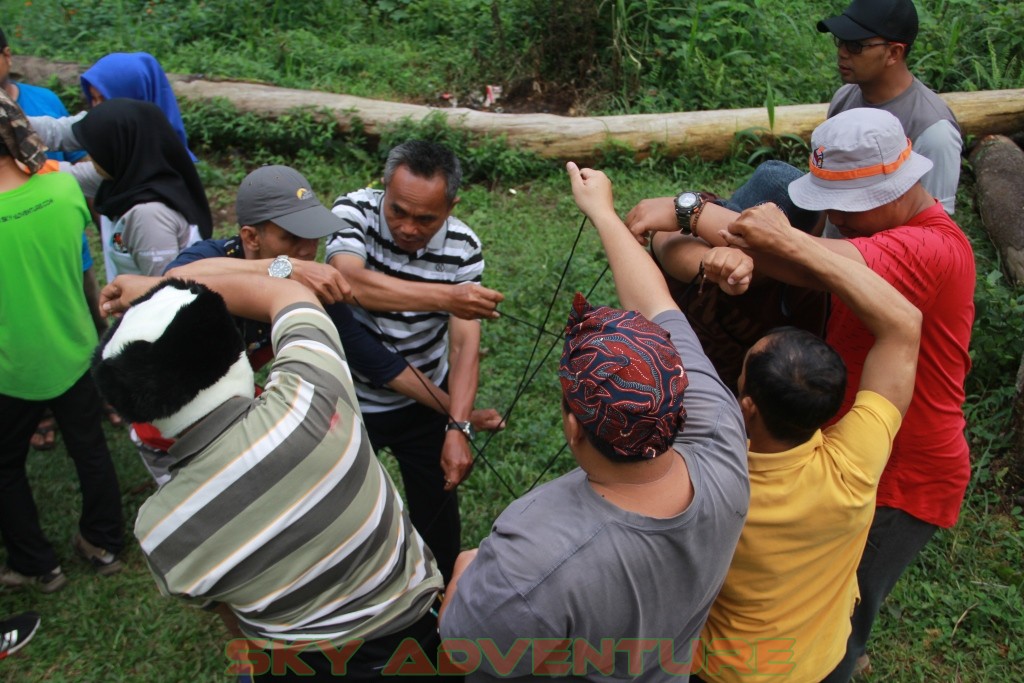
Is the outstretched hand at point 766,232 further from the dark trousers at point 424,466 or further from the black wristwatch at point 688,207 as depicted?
the dark trousers at point 424,466

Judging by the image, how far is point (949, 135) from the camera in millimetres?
3725

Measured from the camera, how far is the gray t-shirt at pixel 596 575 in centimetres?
167

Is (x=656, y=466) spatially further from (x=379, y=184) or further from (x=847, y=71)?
(x=379, y=184)

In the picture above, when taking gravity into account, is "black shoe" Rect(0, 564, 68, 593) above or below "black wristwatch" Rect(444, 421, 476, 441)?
below

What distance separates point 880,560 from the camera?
2758 millimetres

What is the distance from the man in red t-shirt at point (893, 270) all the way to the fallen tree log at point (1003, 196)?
10.2 feet

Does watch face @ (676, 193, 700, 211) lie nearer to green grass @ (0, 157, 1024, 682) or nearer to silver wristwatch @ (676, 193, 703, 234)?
silver wristwatch @ (676, 193, 703, 234)

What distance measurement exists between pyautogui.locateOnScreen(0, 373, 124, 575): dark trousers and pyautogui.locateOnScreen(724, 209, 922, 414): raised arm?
2953 millimetres

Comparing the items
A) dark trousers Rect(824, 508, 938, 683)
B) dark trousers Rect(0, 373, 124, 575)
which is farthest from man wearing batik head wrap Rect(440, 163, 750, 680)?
dark trousers Rect(0, 373, 124, 575)

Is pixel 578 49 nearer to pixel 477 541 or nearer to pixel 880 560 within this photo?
pixel 477 541

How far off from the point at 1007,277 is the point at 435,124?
4.31m

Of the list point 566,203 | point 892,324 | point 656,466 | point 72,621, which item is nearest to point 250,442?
point 656,466

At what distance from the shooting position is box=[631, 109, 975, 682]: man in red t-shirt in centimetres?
236

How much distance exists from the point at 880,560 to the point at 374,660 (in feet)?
5.48
